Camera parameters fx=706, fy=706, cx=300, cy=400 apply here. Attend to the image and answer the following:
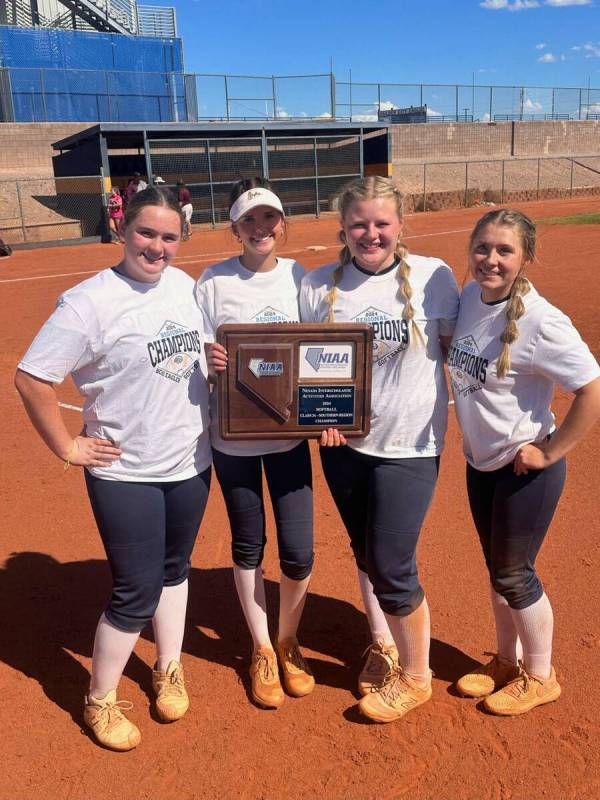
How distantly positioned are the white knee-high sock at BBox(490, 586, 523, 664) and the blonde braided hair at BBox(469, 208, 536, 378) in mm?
1111

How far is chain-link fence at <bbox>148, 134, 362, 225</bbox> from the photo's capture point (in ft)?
90.6

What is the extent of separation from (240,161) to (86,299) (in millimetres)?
28567

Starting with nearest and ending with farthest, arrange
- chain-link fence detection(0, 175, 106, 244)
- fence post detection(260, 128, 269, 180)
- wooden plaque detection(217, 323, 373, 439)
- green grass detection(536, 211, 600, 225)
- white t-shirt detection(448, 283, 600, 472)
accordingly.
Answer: white t-shirt detection(448, 283, 600, 472), wooden plaque detection(217, 323, 373, 439), green grass detection(536, 211, 600, 225), chain-link fence detection(0, 175, 106, 244), fence post detection(260, 128, 269, 180)

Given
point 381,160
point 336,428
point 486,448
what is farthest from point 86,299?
point 381,160

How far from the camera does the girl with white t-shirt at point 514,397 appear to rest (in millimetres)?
2615

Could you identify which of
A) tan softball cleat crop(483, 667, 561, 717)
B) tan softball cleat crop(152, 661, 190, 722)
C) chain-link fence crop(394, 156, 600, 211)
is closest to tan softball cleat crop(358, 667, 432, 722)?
tan softball cleat crop(483, 667, 561, 717)

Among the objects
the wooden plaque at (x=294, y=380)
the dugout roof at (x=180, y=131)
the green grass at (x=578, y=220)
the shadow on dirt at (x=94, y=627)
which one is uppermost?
the dugout roof at (x=180, y=131)

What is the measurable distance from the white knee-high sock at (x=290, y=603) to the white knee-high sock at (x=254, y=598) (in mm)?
89

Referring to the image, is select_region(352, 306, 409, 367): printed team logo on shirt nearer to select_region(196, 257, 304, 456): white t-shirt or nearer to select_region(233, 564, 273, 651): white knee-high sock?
select_region(196, 257, 304, 456): white t-shirt

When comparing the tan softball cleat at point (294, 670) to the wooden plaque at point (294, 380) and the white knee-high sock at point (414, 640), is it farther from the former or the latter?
the wooden plaque at point (294, 380)

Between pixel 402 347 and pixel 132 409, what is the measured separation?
1.09 m

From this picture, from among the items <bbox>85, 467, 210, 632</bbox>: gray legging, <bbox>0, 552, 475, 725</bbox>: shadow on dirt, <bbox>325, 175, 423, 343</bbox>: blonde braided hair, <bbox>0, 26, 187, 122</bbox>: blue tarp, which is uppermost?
<bbox>0, 26, 187, 122</bbox>: blue tarp

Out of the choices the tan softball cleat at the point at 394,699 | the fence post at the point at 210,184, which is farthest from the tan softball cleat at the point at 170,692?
the fence post at the point at 210,184

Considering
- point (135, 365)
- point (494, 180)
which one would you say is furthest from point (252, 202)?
point (494, 180)
